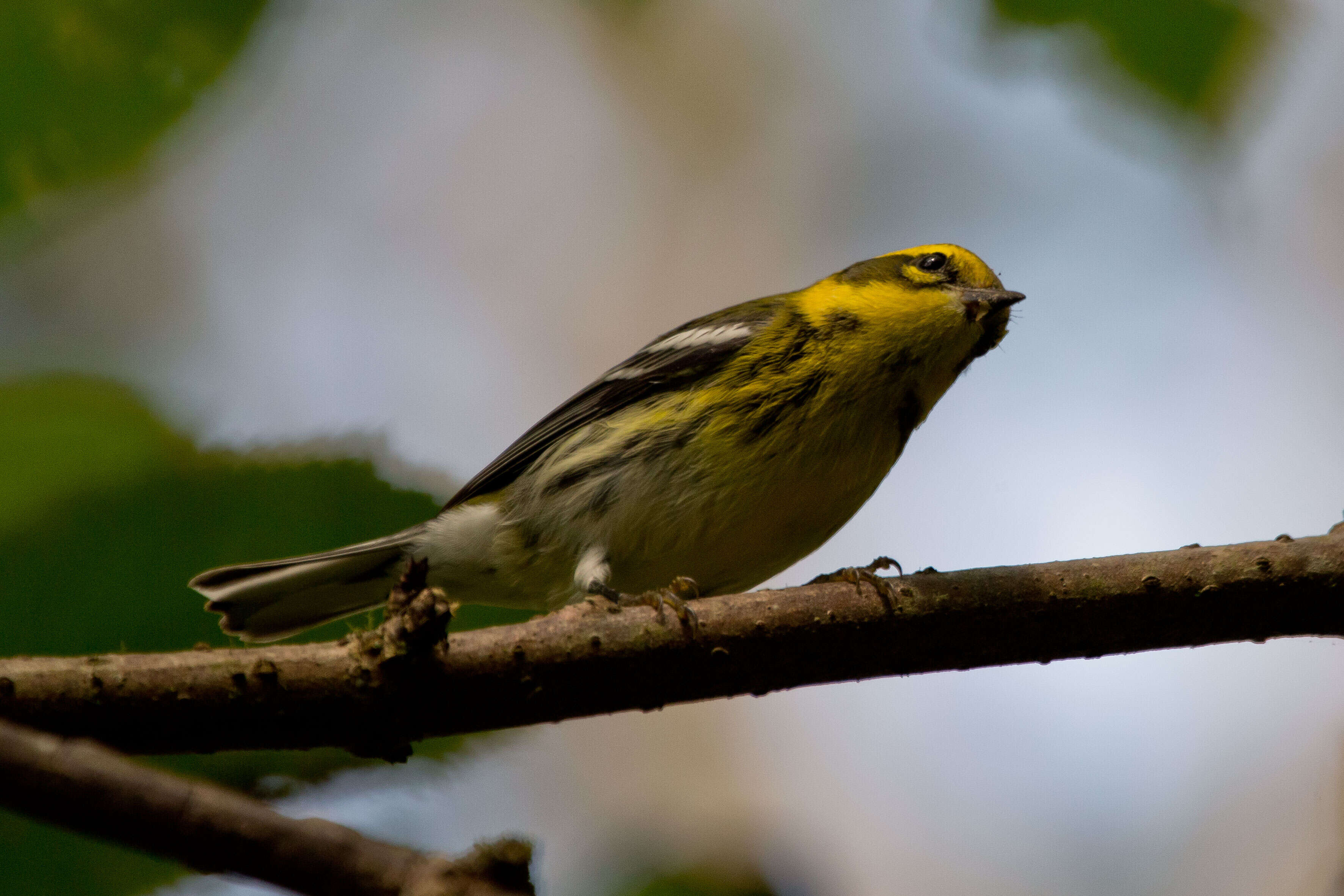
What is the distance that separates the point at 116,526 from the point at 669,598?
4.31 ft

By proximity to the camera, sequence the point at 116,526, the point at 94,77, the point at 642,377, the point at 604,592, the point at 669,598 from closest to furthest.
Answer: the point at 116,526 → the point at 94,77 → the point at 669,598 → the point at 604,592 → the point at 642,377

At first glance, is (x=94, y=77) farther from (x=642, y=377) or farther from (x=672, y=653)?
(x=642, y=377)

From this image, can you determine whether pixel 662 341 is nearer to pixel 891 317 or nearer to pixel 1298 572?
pixel 891 317

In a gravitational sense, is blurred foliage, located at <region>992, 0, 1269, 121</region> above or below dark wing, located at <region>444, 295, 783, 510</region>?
above

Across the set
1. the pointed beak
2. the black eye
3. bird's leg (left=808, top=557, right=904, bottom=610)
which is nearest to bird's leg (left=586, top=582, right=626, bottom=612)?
bird's leg (left=808, top=557, right=904, bottom=610)

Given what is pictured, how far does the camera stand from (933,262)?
4.41 metres

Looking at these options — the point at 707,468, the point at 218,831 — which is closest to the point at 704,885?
the point at 218,831

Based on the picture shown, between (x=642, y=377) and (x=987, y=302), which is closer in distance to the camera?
(x=987, y=302)

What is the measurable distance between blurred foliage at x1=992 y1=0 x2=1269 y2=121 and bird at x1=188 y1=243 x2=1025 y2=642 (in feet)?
6.99

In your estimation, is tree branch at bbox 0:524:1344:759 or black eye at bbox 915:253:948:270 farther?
black eye at bbox 915:253:948:270

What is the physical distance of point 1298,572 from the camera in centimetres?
258

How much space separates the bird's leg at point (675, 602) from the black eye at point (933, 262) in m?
1.78

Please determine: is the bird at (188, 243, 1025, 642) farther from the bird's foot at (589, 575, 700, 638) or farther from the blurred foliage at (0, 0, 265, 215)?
the blurred foliage at (0, 0, 265, 215)

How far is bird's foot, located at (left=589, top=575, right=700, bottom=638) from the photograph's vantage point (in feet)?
8.32
